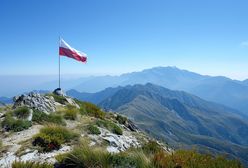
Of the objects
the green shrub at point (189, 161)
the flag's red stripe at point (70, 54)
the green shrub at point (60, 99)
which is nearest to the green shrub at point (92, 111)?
the green shrub at point (60, 99)

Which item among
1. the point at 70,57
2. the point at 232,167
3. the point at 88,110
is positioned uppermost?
the point at 70,57

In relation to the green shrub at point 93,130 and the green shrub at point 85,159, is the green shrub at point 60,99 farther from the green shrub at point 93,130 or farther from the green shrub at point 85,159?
the green shrub at point 85,159

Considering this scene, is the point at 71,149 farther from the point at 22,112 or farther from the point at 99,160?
the point at 22,112

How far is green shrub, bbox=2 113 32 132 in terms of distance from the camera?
15.3 meters

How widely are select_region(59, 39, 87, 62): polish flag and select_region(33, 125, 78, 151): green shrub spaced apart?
15.9 metres

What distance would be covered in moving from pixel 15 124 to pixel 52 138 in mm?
5276

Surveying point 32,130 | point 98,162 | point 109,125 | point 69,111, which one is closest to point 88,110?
point 69,111

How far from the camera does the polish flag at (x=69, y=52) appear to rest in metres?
27.1

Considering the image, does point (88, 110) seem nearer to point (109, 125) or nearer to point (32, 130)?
point (109, 125)

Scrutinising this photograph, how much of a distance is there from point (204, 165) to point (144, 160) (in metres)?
1.94

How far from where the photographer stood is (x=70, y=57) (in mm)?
27391

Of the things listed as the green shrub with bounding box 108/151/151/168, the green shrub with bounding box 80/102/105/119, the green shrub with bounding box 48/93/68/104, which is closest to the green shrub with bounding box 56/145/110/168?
the green shrub with bounding box 108/151/151/168

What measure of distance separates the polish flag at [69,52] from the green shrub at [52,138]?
Answer: 15.9 m

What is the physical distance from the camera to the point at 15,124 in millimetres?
15633
